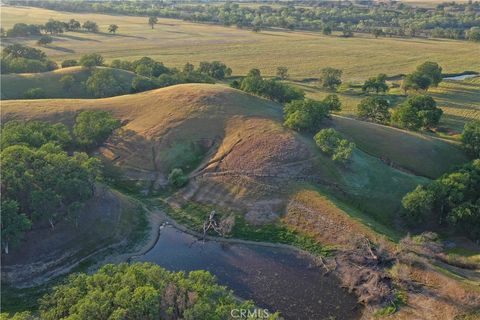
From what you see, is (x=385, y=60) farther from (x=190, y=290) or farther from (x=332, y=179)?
(x=190, y=290)

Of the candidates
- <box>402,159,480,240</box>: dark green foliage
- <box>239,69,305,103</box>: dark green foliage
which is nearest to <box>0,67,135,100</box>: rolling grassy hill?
<box>239,69,305,103</box>: dark green foliage

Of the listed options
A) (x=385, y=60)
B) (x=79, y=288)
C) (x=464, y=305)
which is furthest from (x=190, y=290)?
(x=385, y=60)

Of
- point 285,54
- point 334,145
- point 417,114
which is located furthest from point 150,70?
point 285,54

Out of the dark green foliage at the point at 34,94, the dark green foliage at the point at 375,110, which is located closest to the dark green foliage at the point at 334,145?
the dark green foliage at the point at 375,110

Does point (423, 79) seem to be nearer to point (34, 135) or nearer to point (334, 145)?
point (334, 145)

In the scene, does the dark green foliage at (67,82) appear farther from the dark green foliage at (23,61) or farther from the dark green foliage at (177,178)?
the dark green foliage at (177,178)

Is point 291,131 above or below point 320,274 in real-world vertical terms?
above
